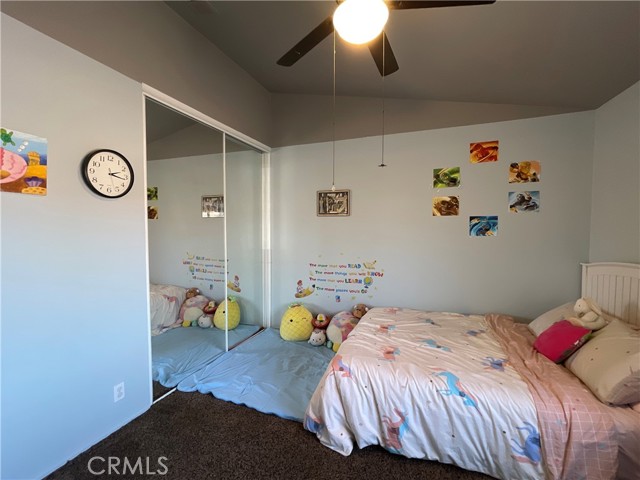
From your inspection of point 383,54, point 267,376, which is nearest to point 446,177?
point 383,54

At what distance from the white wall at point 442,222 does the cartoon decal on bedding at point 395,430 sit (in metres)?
1.55

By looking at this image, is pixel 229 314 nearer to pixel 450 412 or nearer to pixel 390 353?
pixel 390 353

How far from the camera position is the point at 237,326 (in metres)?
3.30

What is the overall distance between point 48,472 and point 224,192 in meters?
2.24

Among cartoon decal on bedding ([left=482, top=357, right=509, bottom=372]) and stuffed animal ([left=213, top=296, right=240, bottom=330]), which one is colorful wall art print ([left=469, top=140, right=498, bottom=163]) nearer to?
cartoon decal on bedding ([left=482, top=357, right=509, bottom=372])

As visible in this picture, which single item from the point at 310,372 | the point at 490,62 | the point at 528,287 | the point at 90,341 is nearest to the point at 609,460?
the point at 528,287

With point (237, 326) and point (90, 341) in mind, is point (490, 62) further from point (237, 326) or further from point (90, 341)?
point (237, 326)

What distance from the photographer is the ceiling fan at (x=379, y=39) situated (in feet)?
3.82

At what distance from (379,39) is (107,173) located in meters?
1.71

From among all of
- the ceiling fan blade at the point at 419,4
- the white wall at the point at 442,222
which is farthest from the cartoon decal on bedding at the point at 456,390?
the ceiling fan blade at the point at 419,4

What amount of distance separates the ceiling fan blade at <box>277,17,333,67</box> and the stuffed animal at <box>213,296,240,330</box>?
226cm

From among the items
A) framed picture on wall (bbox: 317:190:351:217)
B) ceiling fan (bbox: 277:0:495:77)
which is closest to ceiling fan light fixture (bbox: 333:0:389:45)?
ceiling fan (bbox: 277:0:495:77)

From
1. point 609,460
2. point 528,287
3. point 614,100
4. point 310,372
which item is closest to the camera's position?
point 609,460

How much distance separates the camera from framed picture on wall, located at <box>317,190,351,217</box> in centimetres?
312
